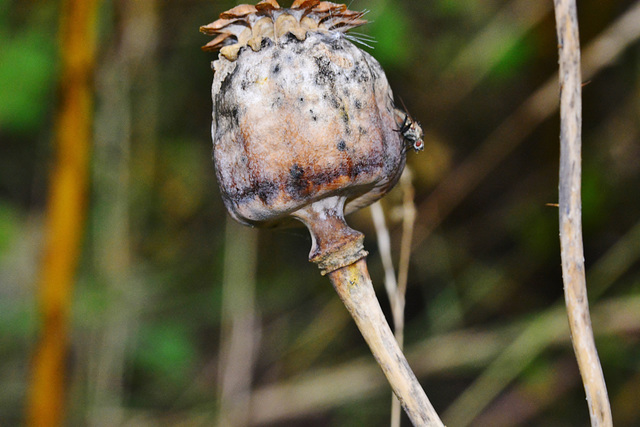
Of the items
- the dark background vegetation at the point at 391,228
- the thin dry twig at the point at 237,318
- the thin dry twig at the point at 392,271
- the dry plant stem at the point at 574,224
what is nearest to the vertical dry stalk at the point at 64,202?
the dark background vegetation at the point at 391,228

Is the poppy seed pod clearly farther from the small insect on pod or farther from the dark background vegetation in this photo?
the dark background vegetation

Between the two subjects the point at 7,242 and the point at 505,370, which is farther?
the point at 7,242

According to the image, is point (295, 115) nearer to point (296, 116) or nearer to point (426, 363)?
point (296, 116)

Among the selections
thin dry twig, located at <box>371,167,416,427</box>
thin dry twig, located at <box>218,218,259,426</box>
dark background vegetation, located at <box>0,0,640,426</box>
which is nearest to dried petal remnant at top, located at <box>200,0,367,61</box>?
thin dry twig, located at <box>371,167,416,427</box>

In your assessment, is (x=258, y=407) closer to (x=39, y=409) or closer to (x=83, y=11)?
(x=39, y=409)

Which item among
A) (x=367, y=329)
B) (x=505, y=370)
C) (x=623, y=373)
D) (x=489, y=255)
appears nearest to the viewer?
(x=367, y=329)

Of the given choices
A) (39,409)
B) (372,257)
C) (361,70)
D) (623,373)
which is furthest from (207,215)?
(361,70)

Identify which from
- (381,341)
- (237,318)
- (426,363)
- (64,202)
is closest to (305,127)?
(381,341)

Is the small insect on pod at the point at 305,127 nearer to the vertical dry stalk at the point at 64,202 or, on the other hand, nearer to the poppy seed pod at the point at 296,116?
the poppy seed pod at the point at 296,116
